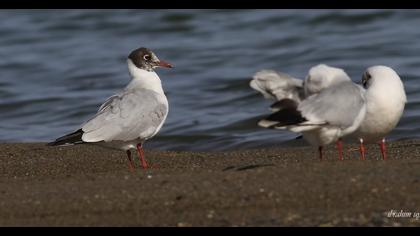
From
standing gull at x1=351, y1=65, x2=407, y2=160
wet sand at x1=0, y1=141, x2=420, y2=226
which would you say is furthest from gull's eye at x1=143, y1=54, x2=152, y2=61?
standing gull at x1=351, y1=65, x2=407, y2=160

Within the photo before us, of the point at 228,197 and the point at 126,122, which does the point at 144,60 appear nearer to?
the point at 126,122

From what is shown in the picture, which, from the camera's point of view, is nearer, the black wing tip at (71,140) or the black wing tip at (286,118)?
the black wing tip at (286,118)

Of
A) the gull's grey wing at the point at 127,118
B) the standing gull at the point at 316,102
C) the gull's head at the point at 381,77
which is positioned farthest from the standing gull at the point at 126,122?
the gull's head at the point at 381,77

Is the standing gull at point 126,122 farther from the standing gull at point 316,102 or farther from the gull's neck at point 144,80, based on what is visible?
the standing gull at point 316,102

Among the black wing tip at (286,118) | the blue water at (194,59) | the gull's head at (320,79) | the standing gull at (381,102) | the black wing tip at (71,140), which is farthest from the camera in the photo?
the blue water at (194,59)

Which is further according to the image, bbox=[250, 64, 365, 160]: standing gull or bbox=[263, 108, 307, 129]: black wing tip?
bbox=[250, 64, 365, 160]: standing gull

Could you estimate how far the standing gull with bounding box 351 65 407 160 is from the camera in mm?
8375

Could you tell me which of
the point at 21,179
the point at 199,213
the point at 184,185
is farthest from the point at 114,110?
the point at 199,213

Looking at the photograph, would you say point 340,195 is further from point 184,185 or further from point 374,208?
point 184,185

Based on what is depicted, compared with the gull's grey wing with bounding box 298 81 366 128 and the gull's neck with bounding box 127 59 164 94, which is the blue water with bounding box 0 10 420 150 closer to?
the gull's neck with bounding box 127 59 164 94

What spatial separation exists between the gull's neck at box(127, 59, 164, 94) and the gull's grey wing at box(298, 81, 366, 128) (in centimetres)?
283

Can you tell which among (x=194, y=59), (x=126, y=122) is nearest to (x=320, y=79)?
(x=126, y=122)

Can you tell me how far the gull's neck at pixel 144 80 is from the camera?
10.5 meters

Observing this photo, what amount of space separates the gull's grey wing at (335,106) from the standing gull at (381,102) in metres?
0.24
